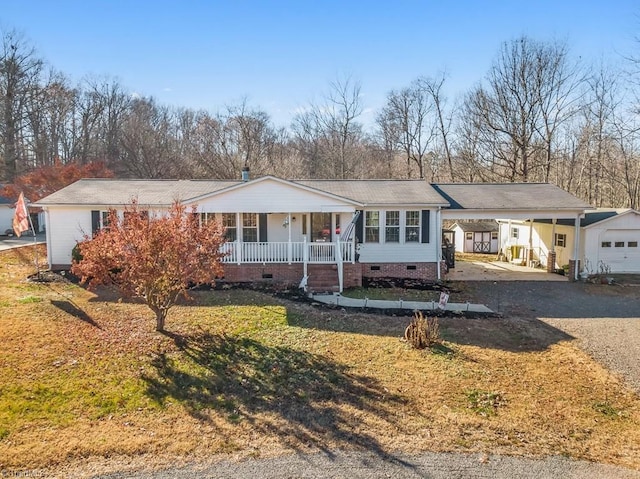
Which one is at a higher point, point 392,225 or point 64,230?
point 392,225

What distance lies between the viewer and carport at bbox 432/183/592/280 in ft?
56.0

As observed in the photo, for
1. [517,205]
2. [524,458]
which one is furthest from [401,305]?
[517,205]

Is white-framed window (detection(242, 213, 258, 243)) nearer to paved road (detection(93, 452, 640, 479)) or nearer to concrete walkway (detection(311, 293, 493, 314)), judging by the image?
concrete walkway (detection(311, 293, 493, 314))

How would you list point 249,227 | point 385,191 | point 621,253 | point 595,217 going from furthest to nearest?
point 595,217 < point 385,191 < point 621,253 < point 249,227

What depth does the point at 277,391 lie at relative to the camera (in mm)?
7398

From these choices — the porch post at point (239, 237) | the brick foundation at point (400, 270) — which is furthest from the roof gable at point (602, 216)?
the porch post at point (239, 237)

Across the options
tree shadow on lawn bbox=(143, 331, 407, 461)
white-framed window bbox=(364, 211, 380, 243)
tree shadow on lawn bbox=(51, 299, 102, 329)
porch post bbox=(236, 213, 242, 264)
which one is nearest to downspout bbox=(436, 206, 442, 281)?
white-framed window bbox=(364, 211, 380, 243)

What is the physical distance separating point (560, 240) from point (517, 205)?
4217 millimetres

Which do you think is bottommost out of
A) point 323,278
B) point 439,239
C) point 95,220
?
point 323,278

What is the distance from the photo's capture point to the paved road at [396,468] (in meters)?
5.12

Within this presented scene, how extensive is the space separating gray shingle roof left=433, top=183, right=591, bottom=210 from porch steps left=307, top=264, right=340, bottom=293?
6025 mm

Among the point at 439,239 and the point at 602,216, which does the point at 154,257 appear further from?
the point at 602,216

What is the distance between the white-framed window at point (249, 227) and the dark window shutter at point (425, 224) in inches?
265

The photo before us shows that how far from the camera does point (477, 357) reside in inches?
357
